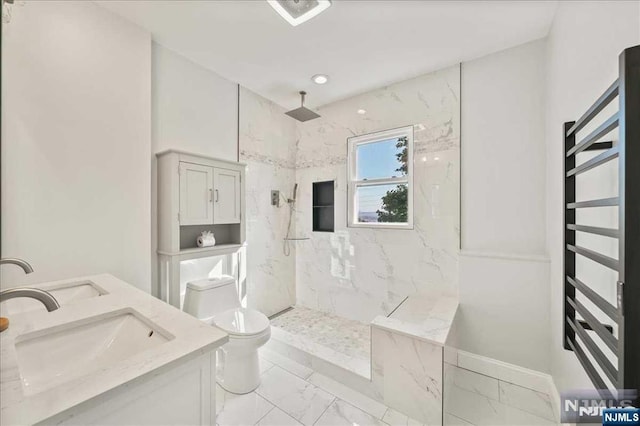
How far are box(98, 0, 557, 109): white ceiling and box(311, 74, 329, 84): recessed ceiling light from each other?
6 centimetres

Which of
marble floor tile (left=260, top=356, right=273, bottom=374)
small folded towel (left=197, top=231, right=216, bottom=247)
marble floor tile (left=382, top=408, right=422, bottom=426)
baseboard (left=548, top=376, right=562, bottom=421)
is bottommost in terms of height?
marble floor tile (left=382, top=408, right=422, bottom=426)

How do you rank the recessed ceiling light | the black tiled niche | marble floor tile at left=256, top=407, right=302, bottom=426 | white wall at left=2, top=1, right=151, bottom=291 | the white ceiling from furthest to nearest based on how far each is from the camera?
the black tiled niche < the recessed ceiling light < the white ceiling < marble floor tile at left=256, top=407, right=302, bottom=426 < white wall at left=2, top=1, right=151, bottom=291

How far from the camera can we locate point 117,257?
6.08 feet

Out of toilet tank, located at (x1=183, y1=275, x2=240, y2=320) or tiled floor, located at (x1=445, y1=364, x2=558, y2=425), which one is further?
toilet tank, located at (x1=183, y1=275, x2=240, y2=320)

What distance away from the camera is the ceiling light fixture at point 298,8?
164 cm

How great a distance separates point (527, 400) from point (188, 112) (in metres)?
3.53

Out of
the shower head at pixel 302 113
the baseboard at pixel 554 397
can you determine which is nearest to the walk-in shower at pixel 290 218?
the shower head at pixel 302 113

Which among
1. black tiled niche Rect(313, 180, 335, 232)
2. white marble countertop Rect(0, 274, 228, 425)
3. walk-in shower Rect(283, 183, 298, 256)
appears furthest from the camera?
walk-in shower Rect(283, 183, 298, 256)

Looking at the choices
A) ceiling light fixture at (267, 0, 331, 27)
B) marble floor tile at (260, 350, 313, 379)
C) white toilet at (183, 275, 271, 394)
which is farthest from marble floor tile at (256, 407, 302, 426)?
ceiling light fixture at (267, 0, 331, 27)

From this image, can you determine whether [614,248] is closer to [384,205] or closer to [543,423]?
[543,423]

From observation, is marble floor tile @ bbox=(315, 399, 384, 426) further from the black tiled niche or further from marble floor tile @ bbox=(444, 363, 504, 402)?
the black tiled niche

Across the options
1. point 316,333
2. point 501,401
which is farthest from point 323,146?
point 501,401

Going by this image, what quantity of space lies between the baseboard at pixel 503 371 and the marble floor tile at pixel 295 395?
36.6 inches

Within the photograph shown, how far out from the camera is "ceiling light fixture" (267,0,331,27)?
1.64 m
